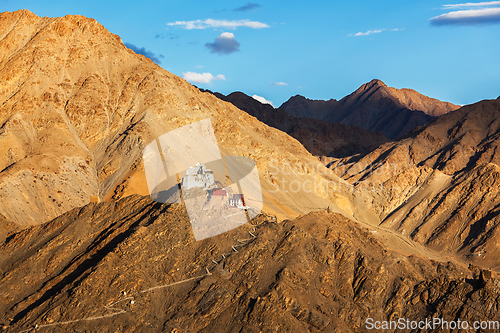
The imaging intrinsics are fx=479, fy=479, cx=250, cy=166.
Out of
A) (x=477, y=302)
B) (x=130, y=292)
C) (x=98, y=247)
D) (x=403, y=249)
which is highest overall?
(x=98, y=247)

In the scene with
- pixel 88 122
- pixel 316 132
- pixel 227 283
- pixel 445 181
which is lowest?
pixel 445 181

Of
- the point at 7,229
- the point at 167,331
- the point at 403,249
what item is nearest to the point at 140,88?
the point at 7,229

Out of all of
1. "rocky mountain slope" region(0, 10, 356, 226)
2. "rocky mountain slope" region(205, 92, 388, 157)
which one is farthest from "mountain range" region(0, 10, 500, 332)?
"rocky mountain slope" region(205, 92, 388, 157)

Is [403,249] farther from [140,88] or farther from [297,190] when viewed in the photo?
[140,88]

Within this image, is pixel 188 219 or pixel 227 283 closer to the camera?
pixel 227 283

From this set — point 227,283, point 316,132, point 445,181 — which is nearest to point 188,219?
point 227,283

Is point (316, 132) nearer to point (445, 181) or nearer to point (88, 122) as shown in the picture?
point (445, 181)
